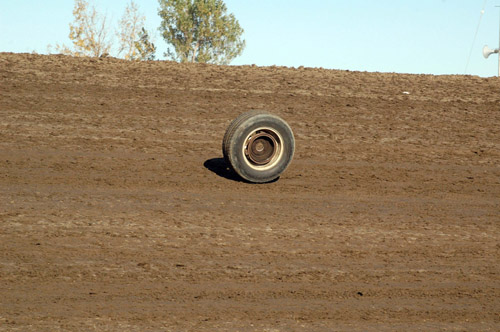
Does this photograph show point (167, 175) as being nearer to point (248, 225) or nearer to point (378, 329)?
point (248, 225)

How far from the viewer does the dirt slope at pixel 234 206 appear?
19.9 feet

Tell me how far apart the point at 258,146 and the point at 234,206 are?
1.46 metres

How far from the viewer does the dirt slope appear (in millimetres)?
6070

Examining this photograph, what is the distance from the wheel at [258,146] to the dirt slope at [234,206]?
291mm

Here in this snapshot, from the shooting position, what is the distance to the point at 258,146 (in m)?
10.1

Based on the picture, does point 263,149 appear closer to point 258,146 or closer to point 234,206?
point 258,146

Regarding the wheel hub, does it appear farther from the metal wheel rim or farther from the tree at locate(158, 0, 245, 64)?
the tree at locate(158, 0, 245, 64)

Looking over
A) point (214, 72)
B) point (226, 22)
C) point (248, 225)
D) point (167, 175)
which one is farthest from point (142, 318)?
point (226, 22)

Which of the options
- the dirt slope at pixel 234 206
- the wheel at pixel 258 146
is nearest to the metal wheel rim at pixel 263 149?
the wheel at pixel 258 146

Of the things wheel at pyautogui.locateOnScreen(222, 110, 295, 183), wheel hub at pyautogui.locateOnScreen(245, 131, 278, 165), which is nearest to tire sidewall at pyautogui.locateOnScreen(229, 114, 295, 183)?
wheel at pyautogui.locateOnScreen(222, 110, 295, 183)

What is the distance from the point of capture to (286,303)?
6.13 metres

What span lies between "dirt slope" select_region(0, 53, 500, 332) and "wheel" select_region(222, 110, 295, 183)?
29 cm

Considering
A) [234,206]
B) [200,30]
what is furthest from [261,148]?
[200,30]

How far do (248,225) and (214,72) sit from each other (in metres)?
9.26
